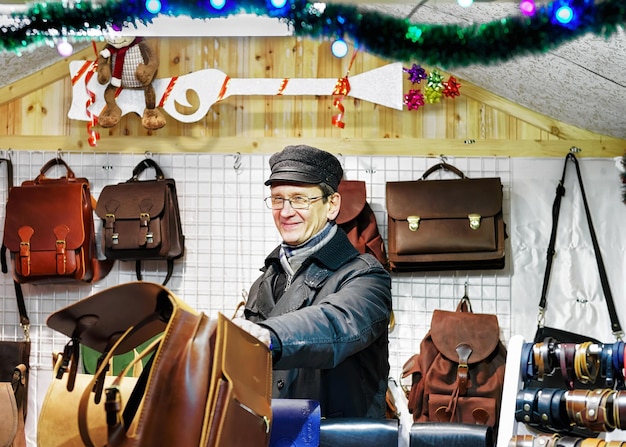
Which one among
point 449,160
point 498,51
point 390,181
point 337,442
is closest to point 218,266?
point 390,181

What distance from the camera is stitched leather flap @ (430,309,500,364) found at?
14.6 ft

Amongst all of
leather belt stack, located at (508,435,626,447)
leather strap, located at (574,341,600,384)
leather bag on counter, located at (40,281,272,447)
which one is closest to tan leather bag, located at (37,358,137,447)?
leather bag on counter, located at (40,281,272,447)

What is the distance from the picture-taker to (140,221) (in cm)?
473

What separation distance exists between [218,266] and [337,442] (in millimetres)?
2961

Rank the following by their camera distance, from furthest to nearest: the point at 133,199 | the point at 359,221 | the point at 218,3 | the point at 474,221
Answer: the point at 133,199 < the point at 359,221 < the point at 474,221 < the point at 218,3

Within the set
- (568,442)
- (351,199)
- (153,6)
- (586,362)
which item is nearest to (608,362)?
(586,362)

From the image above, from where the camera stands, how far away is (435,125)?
4.86m

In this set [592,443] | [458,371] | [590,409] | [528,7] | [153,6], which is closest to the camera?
[592,443]

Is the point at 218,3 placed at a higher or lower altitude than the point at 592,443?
higher

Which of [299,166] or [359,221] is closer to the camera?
[299,166]

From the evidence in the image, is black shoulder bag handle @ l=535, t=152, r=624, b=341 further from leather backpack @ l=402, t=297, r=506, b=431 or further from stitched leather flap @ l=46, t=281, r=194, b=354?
stitched leather flap @ l=46, t=281, r=194, b=354

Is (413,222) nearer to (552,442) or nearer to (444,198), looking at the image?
(444,198)

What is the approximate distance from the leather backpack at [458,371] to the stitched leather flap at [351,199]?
63 centimetres

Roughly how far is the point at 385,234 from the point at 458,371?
31.4 inches
